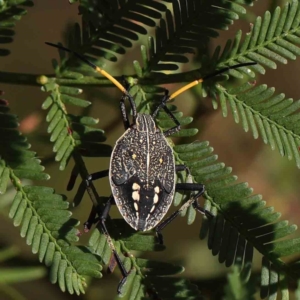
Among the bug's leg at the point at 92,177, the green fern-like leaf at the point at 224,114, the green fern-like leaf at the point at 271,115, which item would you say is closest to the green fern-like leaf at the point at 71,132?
the green fern-like leaf at the point at 224,114

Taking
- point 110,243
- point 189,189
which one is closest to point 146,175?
point 189,189

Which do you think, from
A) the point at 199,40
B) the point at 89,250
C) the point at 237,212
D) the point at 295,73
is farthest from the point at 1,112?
the point at 295,73

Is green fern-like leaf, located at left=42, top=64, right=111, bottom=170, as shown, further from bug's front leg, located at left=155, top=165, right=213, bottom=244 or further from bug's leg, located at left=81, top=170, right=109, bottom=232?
bug's front leg, located at left=155, top=165, right=213, bottom=244

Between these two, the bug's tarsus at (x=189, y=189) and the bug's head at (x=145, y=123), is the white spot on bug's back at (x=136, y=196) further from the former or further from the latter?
the bug's head at (x=145, y=123)

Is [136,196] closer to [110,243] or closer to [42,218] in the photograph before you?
[110,243]

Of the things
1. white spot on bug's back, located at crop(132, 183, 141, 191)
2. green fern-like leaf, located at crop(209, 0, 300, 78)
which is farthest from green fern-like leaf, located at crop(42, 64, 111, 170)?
green fern-like leaf, located at crop(209, 0, 300, 78)

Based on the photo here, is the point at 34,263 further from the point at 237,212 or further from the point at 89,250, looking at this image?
the point at 237,212
